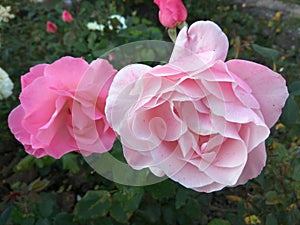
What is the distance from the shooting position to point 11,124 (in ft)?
2.22

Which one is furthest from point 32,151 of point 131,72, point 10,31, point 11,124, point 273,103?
point 10,31

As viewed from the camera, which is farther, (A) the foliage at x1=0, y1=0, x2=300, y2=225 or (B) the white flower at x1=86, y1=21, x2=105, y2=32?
(B) the white flower at x1=86, y1=21, x2=105, y2=32

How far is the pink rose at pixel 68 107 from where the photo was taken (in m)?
0.62

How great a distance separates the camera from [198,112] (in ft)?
1.72

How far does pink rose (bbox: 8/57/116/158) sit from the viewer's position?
62 centimetres

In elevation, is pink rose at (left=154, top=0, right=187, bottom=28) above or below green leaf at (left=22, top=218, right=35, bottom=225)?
above

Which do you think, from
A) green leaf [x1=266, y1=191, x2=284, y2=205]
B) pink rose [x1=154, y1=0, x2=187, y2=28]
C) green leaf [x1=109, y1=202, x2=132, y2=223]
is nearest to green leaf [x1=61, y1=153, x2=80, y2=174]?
green leaf [x1=109, y1=202, x2=132, y2=223]

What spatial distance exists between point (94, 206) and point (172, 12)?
0.54 m

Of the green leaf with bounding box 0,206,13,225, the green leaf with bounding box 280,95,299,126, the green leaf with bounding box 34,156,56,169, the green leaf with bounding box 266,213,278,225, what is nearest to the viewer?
the green leaf with bounding box 280,95,299,126

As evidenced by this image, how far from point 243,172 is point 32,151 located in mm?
295

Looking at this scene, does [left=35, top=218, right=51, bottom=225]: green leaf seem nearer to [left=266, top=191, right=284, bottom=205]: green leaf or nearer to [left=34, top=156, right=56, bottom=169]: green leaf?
[left=34, top=156, right=56, bottom=169]: green leaf

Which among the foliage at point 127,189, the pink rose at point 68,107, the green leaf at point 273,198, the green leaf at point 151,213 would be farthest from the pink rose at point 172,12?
the green leaf at point 151,213

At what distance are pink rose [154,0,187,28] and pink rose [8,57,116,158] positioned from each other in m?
0.13

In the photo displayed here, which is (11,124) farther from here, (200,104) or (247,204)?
(247,204)
